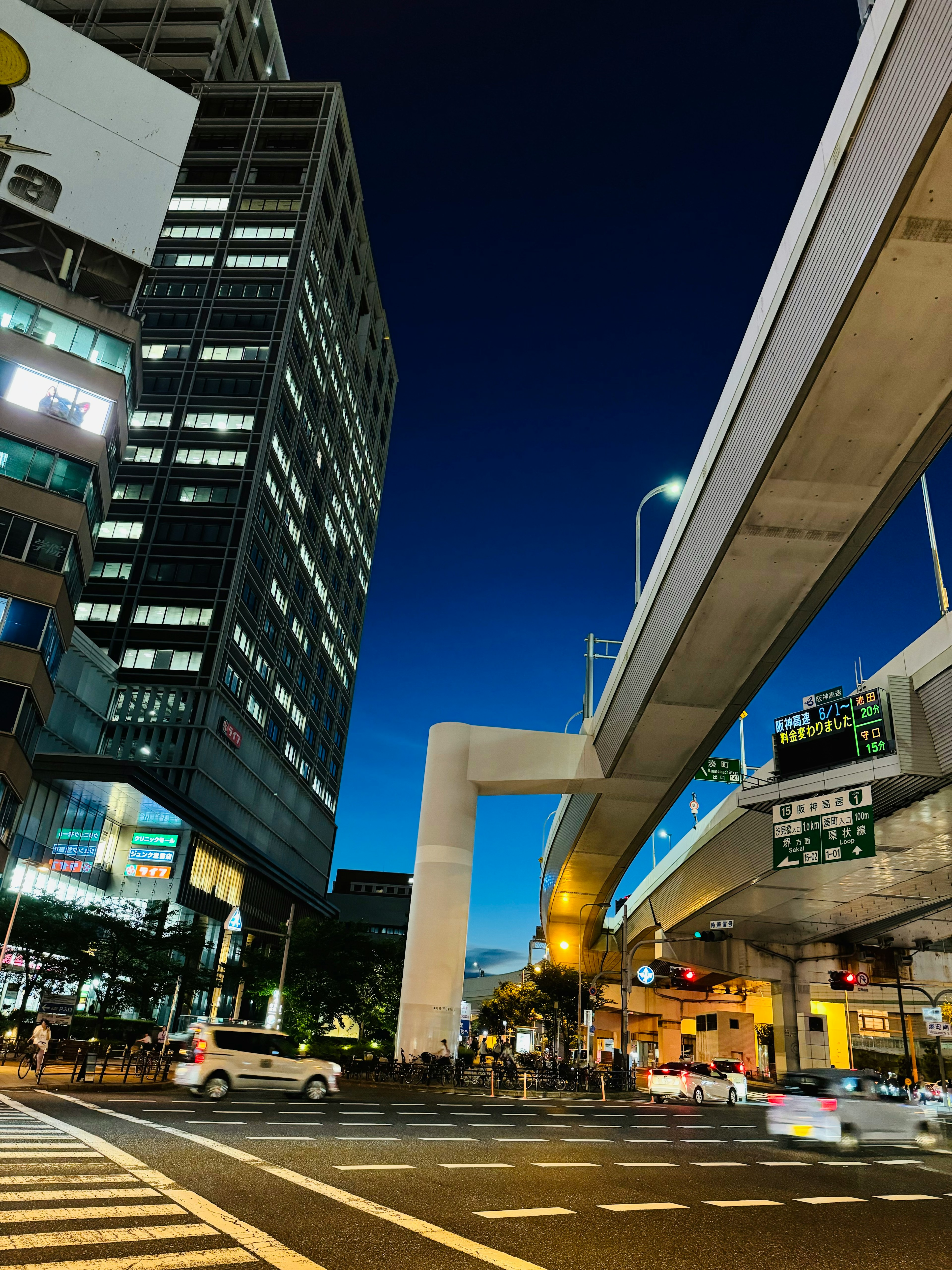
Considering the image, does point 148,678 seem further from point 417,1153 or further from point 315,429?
point 417,1153

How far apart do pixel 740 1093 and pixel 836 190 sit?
3942 cm

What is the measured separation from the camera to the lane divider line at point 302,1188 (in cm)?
689

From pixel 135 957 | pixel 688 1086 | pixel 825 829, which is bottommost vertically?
pixel 688 1086

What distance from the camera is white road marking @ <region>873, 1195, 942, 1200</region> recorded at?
40.0 feet

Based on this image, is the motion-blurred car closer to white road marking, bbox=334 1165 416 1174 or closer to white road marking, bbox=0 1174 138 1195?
white road marking, bbox=334 1165 416 1174

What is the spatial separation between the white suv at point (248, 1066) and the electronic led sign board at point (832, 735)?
50.8 feet

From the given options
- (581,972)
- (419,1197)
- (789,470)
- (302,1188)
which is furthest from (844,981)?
(302,1188)

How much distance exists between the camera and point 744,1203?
10.9 meters

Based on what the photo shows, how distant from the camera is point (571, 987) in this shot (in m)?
57.8

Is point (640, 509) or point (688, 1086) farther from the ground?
point (640, 509)

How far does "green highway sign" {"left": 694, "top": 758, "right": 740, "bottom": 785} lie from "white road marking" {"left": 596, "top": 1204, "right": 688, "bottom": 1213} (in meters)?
20.8

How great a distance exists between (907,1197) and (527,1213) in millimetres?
6787

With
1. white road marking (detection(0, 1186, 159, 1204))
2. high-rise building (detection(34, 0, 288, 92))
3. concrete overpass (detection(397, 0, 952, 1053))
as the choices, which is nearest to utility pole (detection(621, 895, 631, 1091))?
concrete overpass (detection(397, 0, 952, 1053))

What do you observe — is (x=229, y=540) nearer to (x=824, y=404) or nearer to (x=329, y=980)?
(x=329, y=980)
